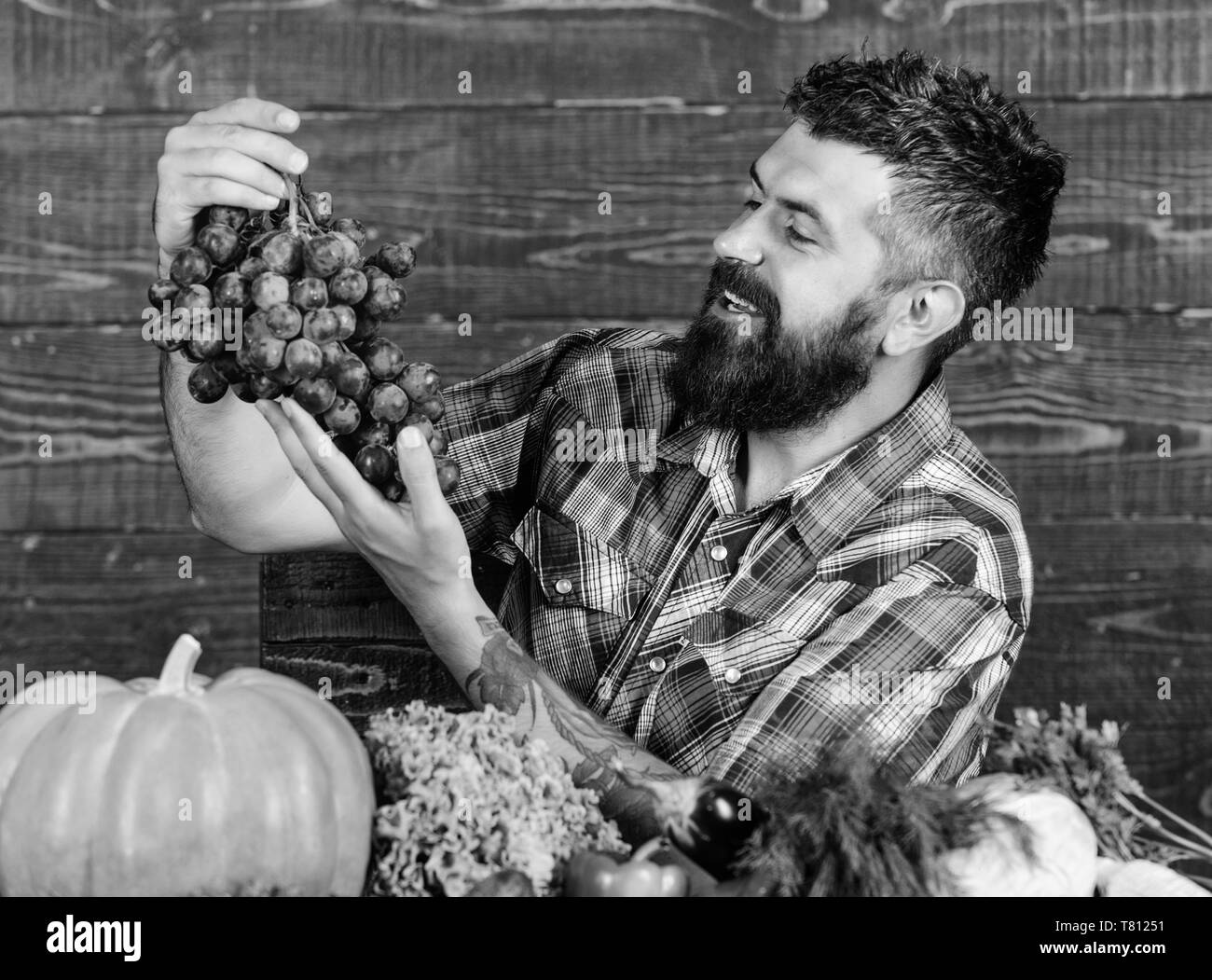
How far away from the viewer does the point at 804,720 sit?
140 centimetres

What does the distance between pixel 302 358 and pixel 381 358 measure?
0.09 metres

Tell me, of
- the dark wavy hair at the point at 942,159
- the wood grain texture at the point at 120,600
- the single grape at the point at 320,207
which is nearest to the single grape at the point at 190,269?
the single grape at the point at 320,207

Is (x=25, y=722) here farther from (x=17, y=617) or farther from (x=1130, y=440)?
(x=1130, y=440)

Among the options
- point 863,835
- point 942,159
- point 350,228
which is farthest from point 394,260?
point 942,159

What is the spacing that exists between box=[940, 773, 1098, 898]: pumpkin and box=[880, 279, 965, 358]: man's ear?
2.72 ft

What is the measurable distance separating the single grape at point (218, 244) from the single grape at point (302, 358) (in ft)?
0.35

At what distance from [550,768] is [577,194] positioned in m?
1.58

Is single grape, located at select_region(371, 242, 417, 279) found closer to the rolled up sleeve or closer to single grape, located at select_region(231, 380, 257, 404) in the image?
single grape, located at select_region(231, 380, 257, 404)

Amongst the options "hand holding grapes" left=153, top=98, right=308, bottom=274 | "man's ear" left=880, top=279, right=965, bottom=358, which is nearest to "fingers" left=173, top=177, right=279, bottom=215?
"hand holding grapes" left=153, top=98, right=308, bottom=274

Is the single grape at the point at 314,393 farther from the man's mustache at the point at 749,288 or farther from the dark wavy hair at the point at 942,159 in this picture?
the dark wavy hair at the point at 942,159

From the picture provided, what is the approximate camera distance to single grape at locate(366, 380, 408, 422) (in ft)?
3.99

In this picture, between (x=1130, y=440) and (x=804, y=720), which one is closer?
(x=804, y=720)

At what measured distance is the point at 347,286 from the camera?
3.76 ft
